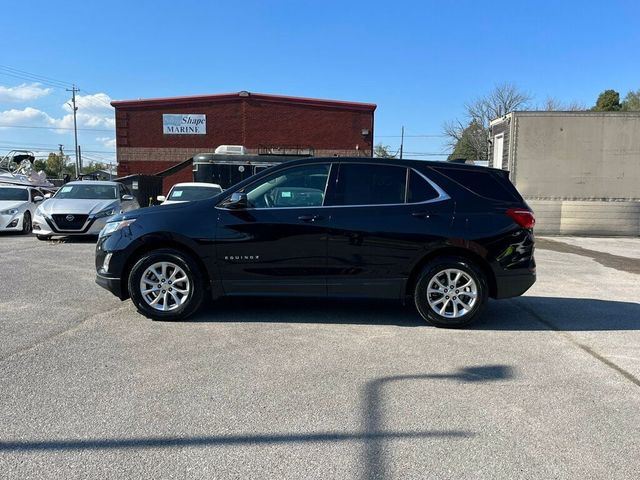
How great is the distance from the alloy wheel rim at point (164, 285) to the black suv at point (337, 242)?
0.01 m

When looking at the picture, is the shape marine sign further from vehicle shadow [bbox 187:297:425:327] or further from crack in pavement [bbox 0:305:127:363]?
crack in pavement [bbox 0:305:127:363]

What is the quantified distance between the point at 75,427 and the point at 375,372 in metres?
2.26

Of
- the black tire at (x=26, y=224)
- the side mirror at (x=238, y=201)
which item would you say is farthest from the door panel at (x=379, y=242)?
the black tire at (x=26, y=224)

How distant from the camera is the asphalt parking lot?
2.96 meters

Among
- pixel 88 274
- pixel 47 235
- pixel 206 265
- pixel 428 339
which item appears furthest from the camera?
pixel 47 235

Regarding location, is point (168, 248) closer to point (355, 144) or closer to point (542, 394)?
point (542, 394)

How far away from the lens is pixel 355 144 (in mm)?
34750

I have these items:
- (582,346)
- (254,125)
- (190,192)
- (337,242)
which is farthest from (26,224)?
(254,125)

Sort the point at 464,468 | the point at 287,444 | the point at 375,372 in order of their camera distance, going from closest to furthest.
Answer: the point at 464,468 → the point at 287,444 → the point at 375,372

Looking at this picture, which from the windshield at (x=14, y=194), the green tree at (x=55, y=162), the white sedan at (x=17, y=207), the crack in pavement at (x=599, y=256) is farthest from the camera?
the green tree at (x=55, y=162)

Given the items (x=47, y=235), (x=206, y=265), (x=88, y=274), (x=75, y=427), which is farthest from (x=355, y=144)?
(x=75, y=427)

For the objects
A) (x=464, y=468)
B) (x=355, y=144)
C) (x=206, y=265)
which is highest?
(x=355, y=144)

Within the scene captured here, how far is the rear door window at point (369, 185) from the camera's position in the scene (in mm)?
5664

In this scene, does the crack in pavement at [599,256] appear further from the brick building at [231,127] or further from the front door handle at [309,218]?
the brick building at [231,127]
